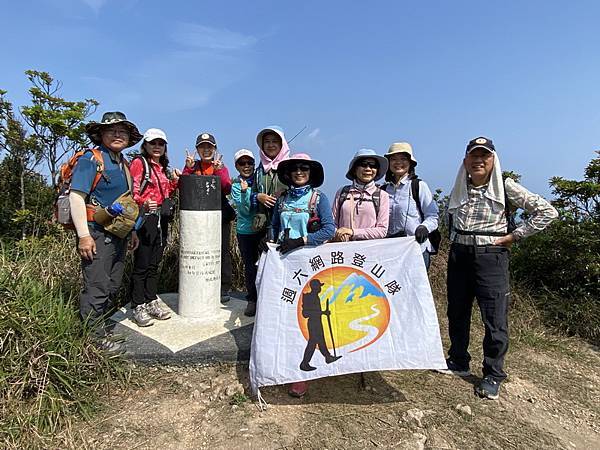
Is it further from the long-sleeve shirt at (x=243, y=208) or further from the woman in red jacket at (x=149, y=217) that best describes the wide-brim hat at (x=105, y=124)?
the long-sleeve shirt at (x=243, y=208)

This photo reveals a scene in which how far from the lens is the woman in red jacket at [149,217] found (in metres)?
4.34

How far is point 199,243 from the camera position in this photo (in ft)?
15.2

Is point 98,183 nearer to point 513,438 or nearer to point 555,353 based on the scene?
point 513,438

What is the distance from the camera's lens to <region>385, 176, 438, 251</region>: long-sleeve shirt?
4.00 metres

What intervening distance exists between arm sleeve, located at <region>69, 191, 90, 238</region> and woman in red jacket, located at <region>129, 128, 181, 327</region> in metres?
0.75

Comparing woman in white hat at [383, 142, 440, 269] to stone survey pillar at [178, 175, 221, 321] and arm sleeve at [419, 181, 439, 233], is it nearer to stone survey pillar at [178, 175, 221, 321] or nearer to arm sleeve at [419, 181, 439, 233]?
arm sleeve at [419, 181, 439, 233]

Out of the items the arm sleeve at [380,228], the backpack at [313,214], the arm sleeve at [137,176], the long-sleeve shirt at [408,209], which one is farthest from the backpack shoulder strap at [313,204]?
the arm sleeve at [137,176]

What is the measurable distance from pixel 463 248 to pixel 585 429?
6.28 ft

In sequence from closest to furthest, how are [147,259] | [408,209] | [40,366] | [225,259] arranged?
[40,366] < [408,209] < [147,259] < [225,259]

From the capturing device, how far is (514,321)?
577 centimetres

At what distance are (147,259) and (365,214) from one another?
8.51 ft

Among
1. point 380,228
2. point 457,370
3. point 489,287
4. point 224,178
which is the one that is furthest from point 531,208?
point 224,178

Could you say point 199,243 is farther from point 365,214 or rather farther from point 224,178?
point 365,214

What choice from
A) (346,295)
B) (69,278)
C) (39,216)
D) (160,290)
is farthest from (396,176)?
(39,216)
